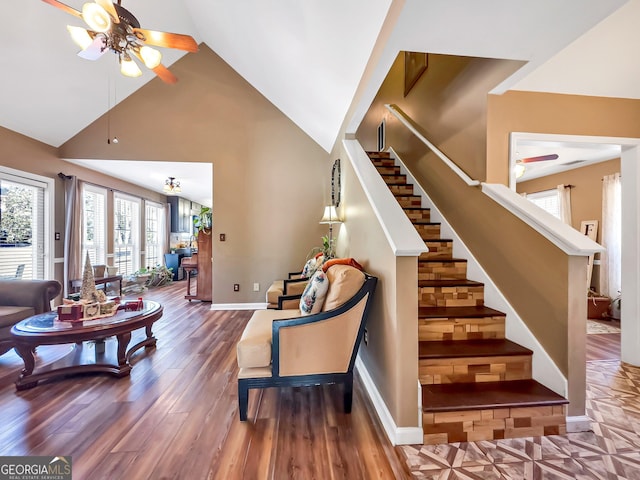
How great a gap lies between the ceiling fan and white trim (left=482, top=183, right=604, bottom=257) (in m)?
2.86

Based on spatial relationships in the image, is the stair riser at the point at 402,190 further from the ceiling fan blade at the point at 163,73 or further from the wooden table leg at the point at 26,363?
the wooden table leg at the point at 26,363

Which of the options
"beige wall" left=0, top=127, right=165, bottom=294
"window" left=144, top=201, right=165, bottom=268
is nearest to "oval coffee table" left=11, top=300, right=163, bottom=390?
"beige wall" left=0, top=127, right=165, bottom=294

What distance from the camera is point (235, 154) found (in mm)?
4699

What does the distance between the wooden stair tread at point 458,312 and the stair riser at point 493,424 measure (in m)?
0.60

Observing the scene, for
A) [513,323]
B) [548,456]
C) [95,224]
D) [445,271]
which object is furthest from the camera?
[95,224]

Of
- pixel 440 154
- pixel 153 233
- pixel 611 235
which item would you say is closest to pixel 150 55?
pixel 440 154

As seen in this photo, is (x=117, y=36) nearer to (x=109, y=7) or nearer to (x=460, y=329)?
(x=109, y=7)

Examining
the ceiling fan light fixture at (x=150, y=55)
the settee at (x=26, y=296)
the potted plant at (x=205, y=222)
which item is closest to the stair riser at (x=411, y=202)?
the ceiling fan light fixture at (x=150, y=55)

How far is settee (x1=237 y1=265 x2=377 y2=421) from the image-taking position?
5.74 feet

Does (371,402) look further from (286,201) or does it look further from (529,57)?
(286,201)

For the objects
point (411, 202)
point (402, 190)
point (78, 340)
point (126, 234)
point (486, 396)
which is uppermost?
point (402, 190)

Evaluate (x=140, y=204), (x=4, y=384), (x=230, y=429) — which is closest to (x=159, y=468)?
(x=230, y=429)

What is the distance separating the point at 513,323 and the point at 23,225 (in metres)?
6.03

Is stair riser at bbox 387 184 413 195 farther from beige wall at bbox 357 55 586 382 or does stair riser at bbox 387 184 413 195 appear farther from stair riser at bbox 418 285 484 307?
stair riser at bbox 418 285 484 307
